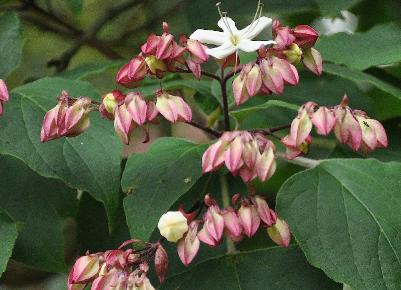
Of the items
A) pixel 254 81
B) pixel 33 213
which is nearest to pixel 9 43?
pixel 33 213

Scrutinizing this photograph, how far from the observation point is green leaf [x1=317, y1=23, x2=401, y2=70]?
1172 millimetres

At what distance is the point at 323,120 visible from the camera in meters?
0.84

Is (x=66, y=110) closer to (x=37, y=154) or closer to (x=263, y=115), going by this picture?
(x=37, y=154)

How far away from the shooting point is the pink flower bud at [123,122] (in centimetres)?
86

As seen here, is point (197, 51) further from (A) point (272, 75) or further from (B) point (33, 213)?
(B) point (33, 213)

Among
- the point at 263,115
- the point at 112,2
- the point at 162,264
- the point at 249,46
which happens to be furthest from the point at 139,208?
the point at 112,2

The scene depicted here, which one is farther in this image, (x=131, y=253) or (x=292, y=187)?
(x=292, y=187)

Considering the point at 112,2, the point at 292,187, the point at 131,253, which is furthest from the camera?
the point at 112,2

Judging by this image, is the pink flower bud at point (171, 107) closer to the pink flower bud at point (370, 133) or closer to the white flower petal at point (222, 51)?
the white flower petal at point (222, 51)

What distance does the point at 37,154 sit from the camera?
3.16 ft

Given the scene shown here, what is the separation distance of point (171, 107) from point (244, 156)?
10 centimetres

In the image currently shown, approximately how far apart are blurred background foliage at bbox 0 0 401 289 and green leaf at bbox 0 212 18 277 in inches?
7.6

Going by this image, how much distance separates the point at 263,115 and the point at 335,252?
414 mm

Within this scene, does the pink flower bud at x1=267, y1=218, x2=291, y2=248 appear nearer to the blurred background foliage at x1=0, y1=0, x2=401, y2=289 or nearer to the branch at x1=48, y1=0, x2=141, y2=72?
the blurred background foliage at x1=0, y1=0, x2=401, y2=289
